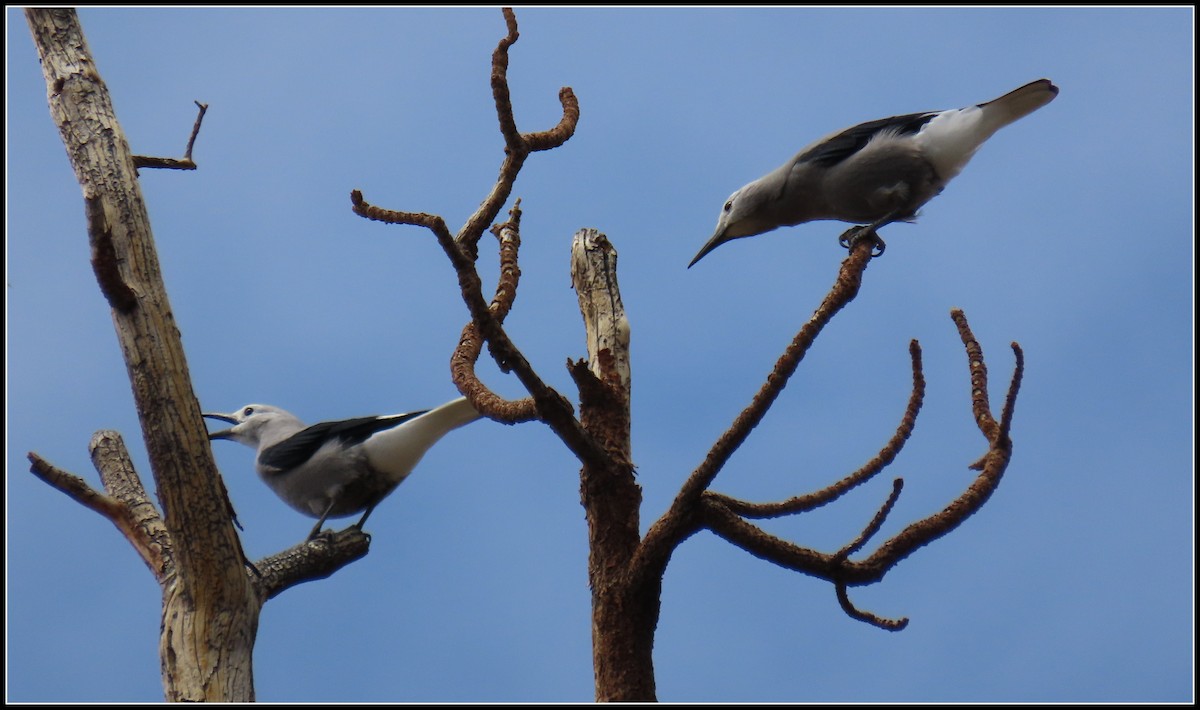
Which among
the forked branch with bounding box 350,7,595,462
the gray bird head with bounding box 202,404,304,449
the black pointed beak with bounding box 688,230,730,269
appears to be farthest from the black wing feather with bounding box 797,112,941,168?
the gray bird head with bounding box 202,404,304,449

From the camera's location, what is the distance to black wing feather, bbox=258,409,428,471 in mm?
4543

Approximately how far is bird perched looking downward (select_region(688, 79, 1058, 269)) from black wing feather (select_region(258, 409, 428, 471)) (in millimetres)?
1902

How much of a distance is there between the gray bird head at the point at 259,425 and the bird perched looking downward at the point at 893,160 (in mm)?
2601

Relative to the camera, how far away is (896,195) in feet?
12.2

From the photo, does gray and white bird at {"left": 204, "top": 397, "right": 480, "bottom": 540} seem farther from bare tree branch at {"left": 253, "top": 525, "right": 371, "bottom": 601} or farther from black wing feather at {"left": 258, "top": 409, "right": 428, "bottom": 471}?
bare tree branch at {"left": 253, "top": 525, "right": 371, "bottom": 601}

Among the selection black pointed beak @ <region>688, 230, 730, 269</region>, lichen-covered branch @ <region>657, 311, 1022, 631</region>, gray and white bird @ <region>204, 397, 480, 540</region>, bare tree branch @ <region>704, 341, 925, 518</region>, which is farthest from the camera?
gray and white bird @ <region>204, 397, 480, 540</region>

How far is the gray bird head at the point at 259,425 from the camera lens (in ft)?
16.7

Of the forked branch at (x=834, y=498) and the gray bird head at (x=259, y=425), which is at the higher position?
the gray bird head at (x=259, y=425)

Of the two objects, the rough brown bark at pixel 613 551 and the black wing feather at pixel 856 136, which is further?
the black wing feather at pixel 856 136

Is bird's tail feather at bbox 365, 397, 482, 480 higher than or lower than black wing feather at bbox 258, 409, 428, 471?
lower

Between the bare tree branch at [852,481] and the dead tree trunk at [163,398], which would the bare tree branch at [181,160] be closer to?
the dead tree trunk at [163,398]

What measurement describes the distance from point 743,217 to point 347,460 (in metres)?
1.92

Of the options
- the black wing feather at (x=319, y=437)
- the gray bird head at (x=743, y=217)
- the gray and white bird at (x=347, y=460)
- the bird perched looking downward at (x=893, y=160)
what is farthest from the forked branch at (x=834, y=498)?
the black wing feather at (x=319, y=437)

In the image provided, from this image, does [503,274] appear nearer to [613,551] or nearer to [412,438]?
[613,551]
